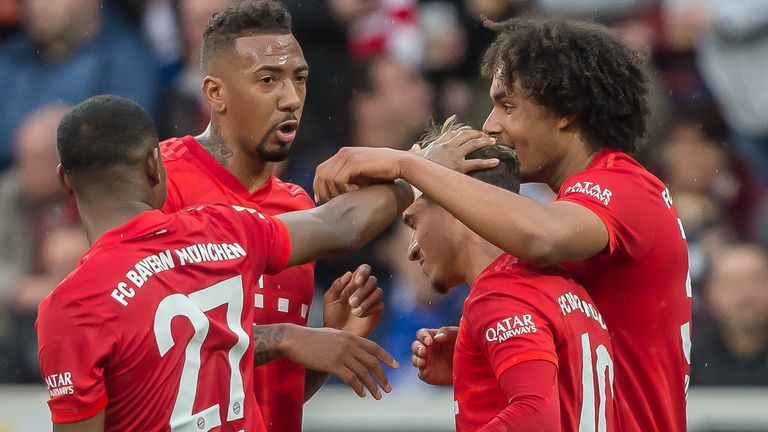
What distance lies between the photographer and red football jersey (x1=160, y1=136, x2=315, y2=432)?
375cm

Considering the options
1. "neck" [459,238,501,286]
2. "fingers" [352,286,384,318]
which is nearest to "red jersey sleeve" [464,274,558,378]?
"neck" [459,238,501,286]

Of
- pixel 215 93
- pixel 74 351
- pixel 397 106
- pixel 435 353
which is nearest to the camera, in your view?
pixel 74 351

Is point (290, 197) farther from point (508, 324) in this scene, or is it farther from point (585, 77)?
point (508, 324)

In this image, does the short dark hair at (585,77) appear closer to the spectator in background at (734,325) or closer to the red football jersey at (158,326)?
the red football jersey at (158,326)

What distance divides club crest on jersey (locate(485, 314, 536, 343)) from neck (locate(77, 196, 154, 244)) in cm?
88

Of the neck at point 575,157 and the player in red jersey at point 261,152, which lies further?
the player in red jersey at point 261,152

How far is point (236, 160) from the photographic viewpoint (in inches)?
152

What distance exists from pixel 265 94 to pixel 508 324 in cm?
133

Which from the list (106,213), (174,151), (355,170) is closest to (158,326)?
(106,213)

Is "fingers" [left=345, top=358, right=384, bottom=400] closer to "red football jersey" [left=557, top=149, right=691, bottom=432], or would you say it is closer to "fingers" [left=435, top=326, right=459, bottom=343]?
"fingers" [left=435, top=326, right=459, bottom=343]

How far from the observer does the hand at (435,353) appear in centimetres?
352

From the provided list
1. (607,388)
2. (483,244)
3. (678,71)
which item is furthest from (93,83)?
(607,388)

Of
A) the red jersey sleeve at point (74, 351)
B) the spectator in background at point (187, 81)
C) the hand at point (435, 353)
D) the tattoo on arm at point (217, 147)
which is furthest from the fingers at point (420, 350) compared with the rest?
the spectator in background at point (187, 81)

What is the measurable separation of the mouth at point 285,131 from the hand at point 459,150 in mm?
606
